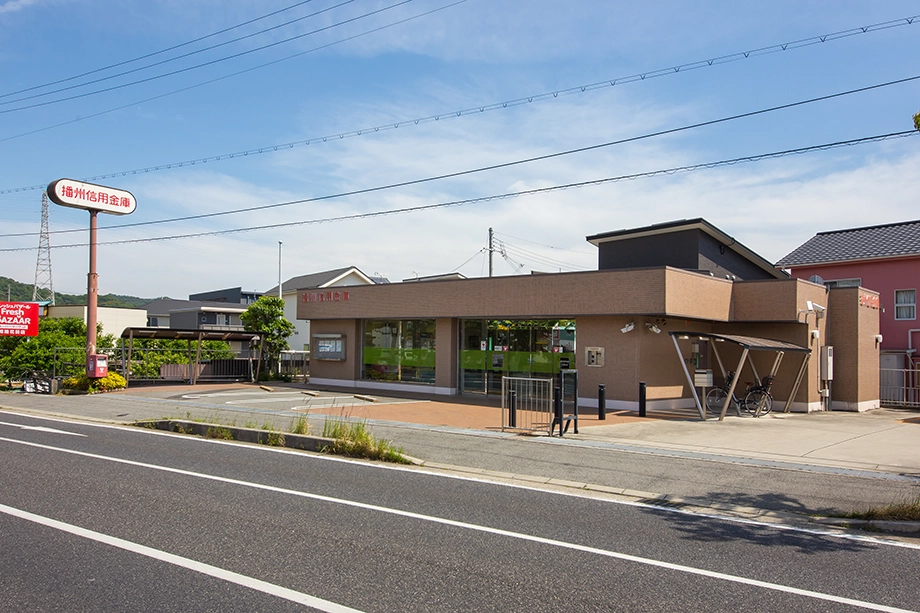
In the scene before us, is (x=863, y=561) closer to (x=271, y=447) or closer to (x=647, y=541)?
(x=647, y=541)

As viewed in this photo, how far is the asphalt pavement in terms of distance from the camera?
9.34 metres

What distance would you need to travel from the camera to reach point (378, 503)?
8.01 m

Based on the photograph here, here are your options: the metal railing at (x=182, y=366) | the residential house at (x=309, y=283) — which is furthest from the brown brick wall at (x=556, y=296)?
the residential house at (x=309, y=283)

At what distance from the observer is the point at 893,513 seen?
7.82 metres

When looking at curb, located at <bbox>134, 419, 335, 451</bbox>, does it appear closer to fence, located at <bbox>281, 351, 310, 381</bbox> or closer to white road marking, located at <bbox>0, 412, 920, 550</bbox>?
white road marking, located at <bbox>0, 412, 920, 550</bbox>

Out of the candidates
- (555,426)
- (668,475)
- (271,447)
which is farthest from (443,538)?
(555,426)

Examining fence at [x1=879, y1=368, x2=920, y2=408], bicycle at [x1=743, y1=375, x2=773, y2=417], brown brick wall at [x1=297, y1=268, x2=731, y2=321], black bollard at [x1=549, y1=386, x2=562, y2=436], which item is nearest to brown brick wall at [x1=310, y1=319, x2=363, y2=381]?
brown brick wall at [x1=297, y1=268, x2=731, y2=321]

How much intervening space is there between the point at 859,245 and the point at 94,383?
3405 centimetres

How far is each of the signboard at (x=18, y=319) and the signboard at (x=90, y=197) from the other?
8.06m

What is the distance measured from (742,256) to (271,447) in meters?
21.8

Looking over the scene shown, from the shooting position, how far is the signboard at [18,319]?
31306mm

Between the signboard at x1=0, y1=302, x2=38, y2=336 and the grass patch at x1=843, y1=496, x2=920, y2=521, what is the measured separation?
110ft

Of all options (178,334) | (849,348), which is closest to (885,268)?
(849,348)

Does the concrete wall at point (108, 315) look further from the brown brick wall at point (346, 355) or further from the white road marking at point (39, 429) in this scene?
the white road marking at point (39, 429)
